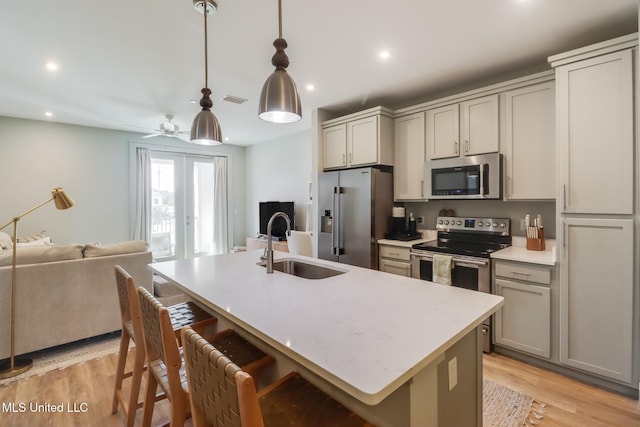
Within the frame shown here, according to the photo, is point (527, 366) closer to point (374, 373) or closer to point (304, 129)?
point (374, 373)

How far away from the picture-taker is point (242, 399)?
0.72 meters

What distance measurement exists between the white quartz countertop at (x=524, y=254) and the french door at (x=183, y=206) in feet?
17.7

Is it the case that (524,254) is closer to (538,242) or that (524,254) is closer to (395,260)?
(538,242)

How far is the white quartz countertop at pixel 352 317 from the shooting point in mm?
823

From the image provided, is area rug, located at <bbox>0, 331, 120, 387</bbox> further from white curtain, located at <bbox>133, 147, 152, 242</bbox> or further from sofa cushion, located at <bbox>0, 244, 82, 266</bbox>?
white curtain, located at <bbox>133, 147, 152, 242</bbox>

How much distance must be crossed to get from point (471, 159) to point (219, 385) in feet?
9.57

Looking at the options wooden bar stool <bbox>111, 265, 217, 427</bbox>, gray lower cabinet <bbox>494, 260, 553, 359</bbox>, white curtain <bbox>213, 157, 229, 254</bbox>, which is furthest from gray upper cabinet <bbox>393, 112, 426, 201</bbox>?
white curtain <bbox>213, 157, 229, 254</bbox>

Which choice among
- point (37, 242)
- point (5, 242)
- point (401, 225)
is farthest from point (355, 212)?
point (5, 242)

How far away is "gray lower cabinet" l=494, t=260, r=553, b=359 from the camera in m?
2.32

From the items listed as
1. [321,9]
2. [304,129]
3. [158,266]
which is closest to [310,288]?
[158,266]

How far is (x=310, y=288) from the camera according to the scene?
1559 millimetres

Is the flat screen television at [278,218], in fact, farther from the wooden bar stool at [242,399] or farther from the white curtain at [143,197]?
the wooden bar stool at [242,399]

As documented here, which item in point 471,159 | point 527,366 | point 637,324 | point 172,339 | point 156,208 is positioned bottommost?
point 527,366

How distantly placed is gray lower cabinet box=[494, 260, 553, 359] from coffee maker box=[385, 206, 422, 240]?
1.16 metres
